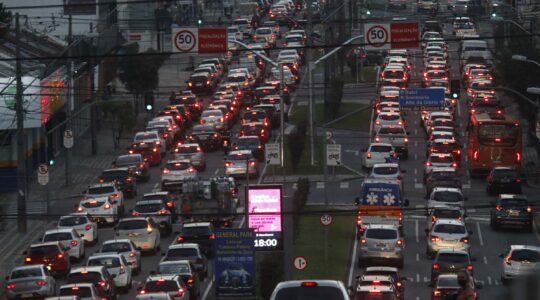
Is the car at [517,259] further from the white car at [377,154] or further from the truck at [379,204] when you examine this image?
the white car at [377,154]

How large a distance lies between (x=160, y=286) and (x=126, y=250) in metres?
7.98

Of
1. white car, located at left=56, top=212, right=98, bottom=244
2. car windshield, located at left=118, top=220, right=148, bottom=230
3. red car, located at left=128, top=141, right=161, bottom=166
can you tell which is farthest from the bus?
car windshield, located at left=118, top=220, right=148, bottom=230

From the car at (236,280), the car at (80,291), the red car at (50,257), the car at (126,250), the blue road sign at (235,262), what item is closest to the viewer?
the car at (80,291)

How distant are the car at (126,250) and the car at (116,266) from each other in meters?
2.00

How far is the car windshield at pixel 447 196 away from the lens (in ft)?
176

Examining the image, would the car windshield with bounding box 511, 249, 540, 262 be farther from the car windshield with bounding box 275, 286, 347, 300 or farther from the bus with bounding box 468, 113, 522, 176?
the car windshield with bounding box 275, 286, 347, 300

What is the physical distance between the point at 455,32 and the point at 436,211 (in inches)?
2332

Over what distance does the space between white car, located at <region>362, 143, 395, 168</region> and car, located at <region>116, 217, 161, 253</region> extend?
61.5ft

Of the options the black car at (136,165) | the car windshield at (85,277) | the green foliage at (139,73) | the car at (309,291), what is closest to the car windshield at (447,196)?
the black car at (136,165)

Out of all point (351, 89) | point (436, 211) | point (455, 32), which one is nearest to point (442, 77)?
point (351, 89)

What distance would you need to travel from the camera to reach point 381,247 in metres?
45.3

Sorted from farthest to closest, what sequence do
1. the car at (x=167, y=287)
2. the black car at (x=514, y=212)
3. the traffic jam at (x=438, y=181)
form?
the black car at (x=514, y=212) < the traffic jam at (x=438, y=181) < the car at (x=167, y=287)

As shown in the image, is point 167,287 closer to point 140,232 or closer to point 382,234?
point 382,234

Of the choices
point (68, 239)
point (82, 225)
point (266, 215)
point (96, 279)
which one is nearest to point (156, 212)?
point (82, 225)
